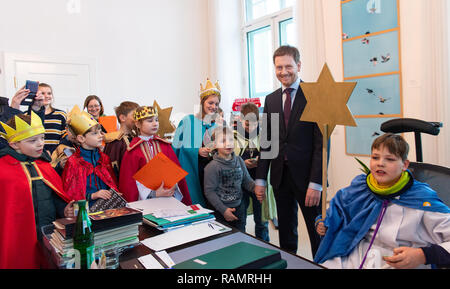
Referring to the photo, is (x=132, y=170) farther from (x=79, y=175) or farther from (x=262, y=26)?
(x=262, y=26)

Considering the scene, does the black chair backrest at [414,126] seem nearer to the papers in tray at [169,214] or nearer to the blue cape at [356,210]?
the blue cape at [356,210]

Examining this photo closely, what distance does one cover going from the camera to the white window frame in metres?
5.17

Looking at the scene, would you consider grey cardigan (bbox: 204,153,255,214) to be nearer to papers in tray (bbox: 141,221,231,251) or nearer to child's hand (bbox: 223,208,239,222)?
child's hand (bbox: 223,208,239,222)

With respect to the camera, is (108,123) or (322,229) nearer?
(322,229)

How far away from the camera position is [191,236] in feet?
4.45

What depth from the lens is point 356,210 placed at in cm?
152

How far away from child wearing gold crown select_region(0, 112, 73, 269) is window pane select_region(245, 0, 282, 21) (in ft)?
15.2

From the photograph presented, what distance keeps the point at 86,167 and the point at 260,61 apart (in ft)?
14.7

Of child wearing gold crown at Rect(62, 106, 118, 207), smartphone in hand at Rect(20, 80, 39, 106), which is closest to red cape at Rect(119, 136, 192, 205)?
child wearing gold crown at Rect(62, 106, 118, 207)

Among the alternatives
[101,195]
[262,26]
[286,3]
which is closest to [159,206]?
[101,195]

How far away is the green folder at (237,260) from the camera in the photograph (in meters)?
0.93
